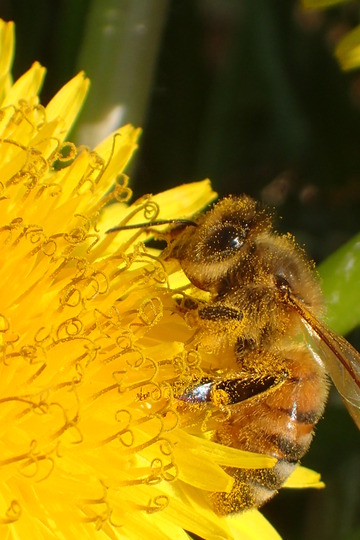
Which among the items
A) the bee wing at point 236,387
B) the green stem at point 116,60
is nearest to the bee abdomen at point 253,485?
the bee wing at point 236,387

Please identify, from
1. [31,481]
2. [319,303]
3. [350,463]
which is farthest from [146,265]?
[350,463]

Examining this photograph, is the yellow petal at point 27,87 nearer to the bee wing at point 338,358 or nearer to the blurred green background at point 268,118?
the blurred green background at point 268,118

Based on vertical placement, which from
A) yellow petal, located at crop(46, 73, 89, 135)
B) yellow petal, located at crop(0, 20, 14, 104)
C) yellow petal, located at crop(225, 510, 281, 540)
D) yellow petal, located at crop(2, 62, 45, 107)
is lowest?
yellow petal, located at crop(225, 510, 281, 540)

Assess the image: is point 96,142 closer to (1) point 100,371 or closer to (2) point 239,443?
(1) point 100,371

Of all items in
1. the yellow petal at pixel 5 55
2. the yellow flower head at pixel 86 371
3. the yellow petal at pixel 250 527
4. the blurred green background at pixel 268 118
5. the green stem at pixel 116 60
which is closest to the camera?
the yellow flower head at pixel 86 371

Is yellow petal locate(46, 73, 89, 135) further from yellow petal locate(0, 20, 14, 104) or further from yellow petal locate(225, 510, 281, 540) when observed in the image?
yellow petal locate(225, 510, 281, 540)

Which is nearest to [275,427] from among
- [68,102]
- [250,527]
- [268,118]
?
[250,527]

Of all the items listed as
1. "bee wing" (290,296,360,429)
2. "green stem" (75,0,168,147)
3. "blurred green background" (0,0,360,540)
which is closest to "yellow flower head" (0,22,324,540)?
"bee wing" (290,296,360,429)
